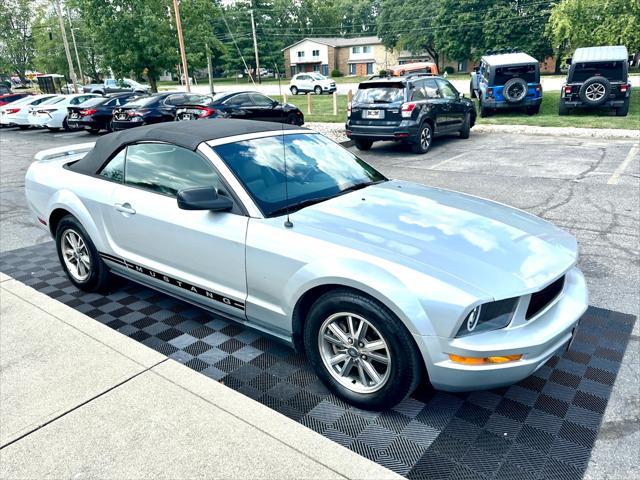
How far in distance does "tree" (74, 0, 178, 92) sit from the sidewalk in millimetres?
25398

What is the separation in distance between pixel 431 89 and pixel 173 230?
31.7 ft

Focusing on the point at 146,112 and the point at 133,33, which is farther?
the point at 133,33

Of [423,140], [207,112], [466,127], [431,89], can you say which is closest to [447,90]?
[431,89]

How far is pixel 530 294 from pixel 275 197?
1668 mm

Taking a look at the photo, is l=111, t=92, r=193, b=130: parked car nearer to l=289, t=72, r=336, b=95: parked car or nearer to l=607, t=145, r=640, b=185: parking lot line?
l=607, t=145, r=640, b=185: parking lot line

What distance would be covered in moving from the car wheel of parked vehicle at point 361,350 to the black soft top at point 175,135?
156cm

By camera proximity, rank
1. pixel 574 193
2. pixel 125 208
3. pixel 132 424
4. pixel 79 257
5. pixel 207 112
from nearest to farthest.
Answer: pixel 132 424 → pixel 125 208 → pixel 79 257 → pixel 574 193 → pixel 207 112

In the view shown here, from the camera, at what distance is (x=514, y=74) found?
16984mm

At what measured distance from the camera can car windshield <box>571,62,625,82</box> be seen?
15.8 metres

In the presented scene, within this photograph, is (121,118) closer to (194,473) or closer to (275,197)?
(275,197)

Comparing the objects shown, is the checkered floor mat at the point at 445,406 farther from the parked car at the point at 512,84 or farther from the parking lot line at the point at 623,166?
the parked car at the point at 512,84

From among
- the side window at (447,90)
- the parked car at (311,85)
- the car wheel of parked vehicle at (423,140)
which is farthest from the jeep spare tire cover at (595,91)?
the parked car at (311,85)

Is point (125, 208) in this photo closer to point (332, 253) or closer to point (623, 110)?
point (332, 253)

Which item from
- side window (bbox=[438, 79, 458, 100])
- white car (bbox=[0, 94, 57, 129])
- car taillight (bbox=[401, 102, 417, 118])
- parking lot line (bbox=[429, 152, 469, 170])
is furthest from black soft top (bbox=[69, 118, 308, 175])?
white car (bbox=[0, 94, 57, 129])
